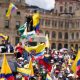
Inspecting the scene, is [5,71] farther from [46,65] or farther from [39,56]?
[39,56]

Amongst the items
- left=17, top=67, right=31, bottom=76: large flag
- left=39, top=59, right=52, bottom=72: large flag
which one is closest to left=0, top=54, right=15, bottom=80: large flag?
left=17, top=67, right=31, bottom=76: large flag

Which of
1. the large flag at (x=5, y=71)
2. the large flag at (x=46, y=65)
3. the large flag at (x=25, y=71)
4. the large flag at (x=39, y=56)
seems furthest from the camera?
the large flag at (x=39, y=56)

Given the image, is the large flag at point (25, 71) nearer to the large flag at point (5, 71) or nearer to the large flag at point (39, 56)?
the large flag at point (5, 71)

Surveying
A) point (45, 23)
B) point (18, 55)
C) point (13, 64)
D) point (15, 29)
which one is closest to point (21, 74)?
point (13, 64)

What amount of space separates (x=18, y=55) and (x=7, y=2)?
127 ft

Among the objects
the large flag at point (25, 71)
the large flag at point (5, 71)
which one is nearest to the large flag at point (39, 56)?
the large flag at point (25, 71)

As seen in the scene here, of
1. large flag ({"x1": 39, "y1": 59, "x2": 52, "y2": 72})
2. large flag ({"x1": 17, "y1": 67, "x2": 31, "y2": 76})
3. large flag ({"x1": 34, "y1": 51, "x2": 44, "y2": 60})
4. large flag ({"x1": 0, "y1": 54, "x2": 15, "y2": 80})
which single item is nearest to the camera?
large flag ({"x1": 0, "y1": 54, "x2": 15, "y2": 80})

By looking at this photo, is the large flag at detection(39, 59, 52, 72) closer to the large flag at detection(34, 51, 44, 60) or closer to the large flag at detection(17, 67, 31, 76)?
the large flag at detection(34, 51, 44, 60)

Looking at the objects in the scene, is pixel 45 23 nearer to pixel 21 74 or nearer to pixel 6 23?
pixel 6 23

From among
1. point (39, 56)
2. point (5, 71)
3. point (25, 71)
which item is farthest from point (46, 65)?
point (5, 71)

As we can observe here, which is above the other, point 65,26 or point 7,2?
point 7,2

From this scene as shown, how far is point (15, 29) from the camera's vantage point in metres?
58.6

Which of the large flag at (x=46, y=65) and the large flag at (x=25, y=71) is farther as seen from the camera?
the large flag at (x=46, y=65)

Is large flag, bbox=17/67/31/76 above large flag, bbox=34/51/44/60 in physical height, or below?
above
